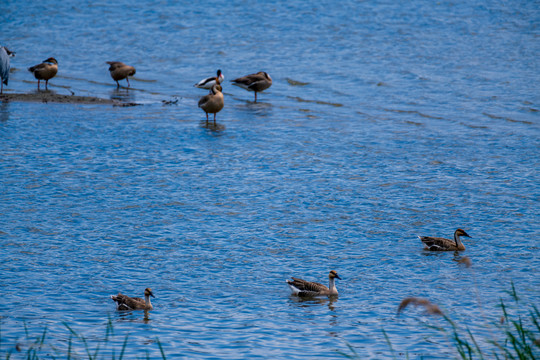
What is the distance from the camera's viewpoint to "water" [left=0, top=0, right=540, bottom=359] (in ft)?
31.7

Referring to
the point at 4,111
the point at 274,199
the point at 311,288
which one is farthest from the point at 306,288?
the point at 4,111

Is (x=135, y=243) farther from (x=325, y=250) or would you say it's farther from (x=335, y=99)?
(x=335, y=99)

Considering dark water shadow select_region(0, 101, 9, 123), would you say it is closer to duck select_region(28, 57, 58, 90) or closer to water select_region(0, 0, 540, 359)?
water select_region(0, 0, 540, 359)

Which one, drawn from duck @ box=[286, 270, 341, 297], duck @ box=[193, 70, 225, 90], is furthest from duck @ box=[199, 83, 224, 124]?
duck @ box=[286, 270, 341, 297]

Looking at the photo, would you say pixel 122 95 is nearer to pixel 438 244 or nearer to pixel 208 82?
pixel 208 82

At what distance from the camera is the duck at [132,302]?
384 inches

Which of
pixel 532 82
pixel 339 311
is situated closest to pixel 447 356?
pixel 339 311

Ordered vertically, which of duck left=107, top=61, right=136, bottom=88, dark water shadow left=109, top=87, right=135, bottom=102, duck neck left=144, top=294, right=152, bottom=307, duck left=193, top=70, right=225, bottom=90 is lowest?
duck neck left=144, top=294, right=152, bottom=307

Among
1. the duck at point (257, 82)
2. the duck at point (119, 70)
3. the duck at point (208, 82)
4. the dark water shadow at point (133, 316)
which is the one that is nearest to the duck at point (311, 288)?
the dark water shadow at point (133, 316)

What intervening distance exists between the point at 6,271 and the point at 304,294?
4556 mm

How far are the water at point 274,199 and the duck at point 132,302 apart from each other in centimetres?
16

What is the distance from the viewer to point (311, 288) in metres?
10.6

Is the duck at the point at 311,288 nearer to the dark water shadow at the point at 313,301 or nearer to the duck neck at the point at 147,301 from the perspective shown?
the dark water shadow at the point at 313,301

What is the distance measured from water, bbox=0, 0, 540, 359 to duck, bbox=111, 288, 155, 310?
16 centimetres
